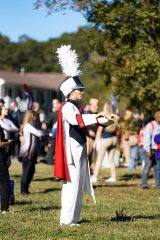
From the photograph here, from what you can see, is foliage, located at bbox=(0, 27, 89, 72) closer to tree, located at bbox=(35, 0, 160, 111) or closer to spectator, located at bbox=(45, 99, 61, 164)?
spectator, located at bbox=(45, 99, 61, 164)

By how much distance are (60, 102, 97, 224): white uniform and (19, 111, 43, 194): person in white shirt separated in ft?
16.2

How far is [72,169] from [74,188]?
0.84 feet

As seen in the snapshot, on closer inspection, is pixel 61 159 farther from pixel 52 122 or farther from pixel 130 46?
pixel 52 122

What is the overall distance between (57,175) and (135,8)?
31.1 feet

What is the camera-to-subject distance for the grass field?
27.7 ft

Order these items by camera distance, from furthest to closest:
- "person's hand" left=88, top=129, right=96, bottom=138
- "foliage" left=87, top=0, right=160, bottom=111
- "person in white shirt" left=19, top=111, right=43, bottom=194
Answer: "person's hand" left=88, top=129, right=96, bottom=138
"foliage" left=87, top=0, right=160, bottom=111
"person in white shirt" left=19, top=111, right=43, bottom=194

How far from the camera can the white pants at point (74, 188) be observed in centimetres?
900

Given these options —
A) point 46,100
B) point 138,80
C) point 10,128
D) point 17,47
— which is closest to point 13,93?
point 46,100

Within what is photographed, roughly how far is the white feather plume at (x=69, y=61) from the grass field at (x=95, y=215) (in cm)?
212

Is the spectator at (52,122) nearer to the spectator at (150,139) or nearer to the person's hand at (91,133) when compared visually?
the person's hand at (91,133)

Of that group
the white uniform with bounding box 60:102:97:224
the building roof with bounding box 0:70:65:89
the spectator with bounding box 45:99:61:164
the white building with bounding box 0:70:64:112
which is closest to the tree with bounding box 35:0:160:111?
the spectator with bounding box 45:99:61:164

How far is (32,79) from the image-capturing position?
8650 cm

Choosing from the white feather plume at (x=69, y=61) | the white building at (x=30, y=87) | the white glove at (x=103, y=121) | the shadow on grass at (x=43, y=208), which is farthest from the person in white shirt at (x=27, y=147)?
the white building at (x=30, y=87)

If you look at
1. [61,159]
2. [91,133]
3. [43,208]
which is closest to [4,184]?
[43,208]
